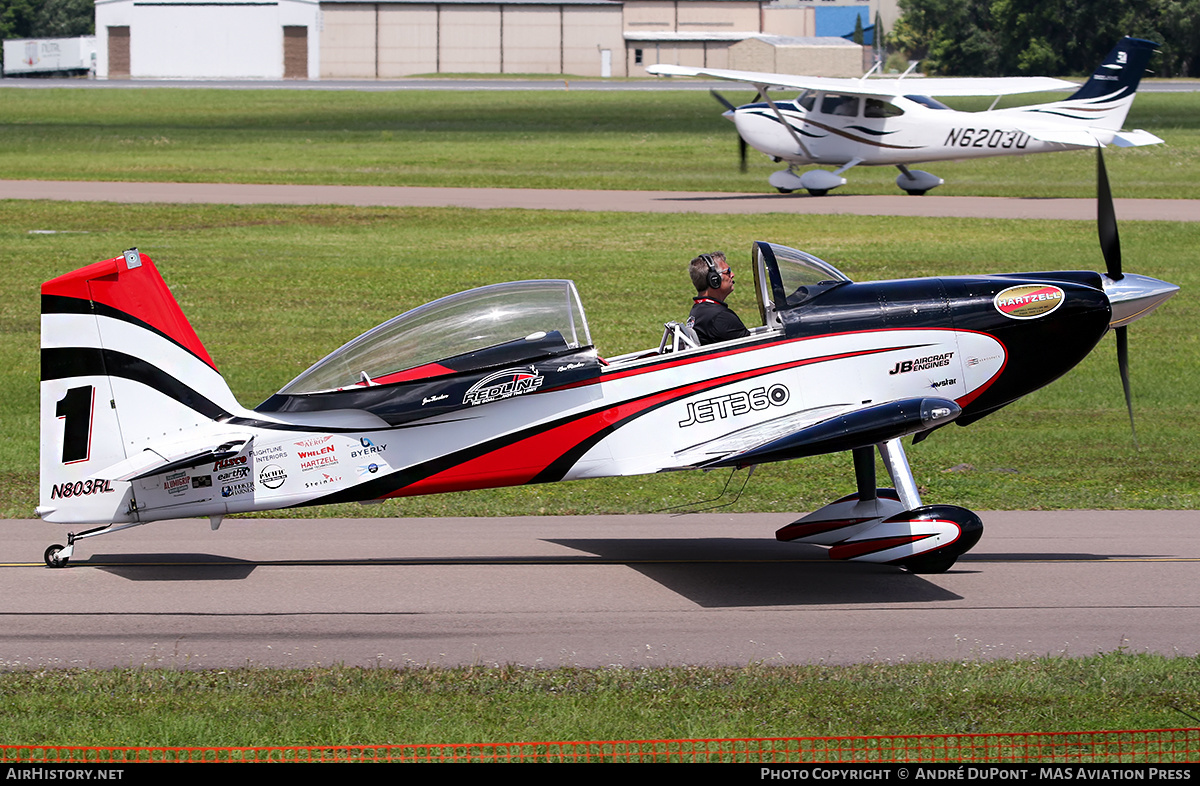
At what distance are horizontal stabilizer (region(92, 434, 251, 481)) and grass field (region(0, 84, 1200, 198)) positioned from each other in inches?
1029

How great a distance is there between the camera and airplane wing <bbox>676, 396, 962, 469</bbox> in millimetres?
7984

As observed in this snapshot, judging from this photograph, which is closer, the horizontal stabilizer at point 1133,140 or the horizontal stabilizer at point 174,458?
the horizontal stabilizer at point 174,458

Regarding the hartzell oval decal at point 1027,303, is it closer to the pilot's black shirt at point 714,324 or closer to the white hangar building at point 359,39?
the pilot's black shirt at point 714,324

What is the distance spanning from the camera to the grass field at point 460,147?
3525cm

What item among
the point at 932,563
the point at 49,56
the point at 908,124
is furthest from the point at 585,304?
the point at 49,56

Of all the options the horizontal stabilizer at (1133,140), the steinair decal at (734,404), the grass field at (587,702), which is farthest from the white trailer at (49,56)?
the grass field at (587,702)

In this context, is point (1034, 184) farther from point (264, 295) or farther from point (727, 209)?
point (264, 295)

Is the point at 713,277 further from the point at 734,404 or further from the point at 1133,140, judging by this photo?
the point at 1133,140

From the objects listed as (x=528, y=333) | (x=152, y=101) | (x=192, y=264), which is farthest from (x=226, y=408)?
(x=152, y=101)

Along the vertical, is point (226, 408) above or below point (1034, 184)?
below

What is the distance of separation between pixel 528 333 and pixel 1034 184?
29918 millimetres

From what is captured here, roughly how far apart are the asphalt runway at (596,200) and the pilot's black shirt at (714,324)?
20461 mm

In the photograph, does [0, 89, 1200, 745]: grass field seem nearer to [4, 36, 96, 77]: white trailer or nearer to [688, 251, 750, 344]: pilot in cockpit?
[688, 251, 750, 344]: pilot in cockpit

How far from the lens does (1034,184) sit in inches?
1380
